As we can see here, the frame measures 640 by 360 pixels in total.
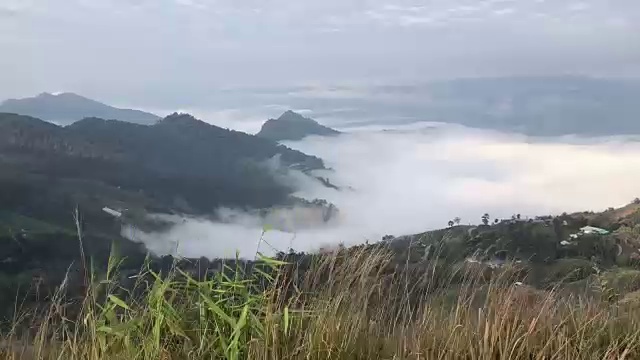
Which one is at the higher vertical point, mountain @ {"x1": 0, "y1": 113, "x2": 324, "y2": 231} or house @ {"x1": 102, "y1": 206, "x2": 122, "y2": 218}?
mountain @ {"x1": 0, "y1": 113, "x2": 324, "y2": 231}

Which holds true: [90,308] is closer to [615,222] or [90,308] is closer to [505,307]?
[505,307]

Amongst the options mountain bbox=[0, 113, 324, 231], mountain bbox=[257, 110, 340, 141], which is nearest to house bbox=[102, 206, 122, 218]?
mountain bbox=[0, 113, 324, 231]

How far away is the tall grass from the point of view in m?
2.60

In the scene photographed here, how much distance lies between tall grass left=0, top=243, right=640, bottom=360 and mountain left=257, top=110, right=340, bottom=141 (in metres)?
121

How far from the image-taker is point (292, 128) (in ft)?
434

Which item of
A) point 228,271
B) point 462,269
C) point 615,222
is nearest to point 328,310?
point 228,271

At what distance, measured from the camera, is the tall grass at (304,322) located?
2600 mm

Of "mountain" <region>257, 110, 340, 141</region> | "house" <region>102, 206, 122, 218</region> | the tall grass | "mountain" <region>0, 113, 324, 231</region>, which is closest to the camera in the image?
the tall grass

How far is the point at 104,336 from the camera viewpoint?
265 centimetres

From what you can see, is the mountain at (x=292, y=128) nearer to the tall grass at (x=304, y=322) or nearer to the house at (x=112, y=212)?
the house at (x=112, y=212)

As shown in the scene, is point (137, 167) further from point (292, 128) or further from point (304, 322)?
point (304, 322)

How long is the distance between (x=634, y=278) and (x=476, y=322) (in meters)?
2.55

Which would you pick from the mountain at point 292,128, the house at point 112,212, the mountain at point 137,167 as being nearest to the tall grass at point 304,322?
the mountain at point 137,167

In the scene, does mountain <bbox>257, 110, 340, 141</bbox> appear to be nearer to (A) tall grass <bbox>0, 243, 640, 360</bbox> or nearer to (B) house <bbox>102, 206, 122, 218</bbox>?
(B) house <bbox>102, 206, 122, 218</bbox>
